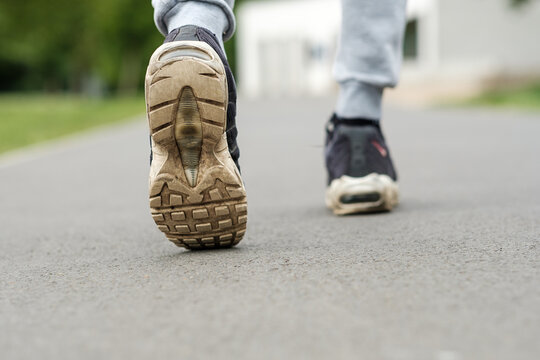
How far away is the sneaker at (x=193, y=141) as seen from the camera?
5.71 feet

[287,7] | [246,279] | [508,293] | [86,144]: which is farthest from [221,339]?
[287,7]

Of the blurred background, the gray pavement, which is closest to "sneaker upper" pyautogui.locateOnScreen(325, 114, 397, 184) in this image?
the gray pavement

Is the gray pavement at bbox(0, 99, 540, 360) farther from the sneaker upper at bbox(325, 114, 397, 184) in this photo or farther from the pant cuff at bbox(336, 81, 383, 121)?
the pant cuff at bbox(336, 81, 383, 121)

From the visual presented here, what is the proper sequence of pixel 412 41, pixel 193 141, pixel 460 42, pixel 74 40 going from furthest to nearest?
pixel 74 40 < pixel 412 41 < pixel 460 42 < pixel 193 141

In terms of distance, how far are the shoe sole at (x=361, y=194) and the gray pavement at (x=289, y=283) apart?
5cm

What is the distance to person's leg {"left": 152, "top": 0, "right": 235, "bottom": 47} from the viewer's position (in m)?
1.99

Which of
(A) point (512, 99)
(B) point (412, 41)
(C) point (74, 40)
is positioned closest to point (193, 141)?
(A) point (512, 99)

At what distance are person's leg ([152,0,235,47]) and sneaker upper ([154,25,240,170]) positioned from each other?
0.06m

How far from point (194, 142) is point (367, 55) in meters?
1.04

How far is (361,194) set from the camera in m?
2.53

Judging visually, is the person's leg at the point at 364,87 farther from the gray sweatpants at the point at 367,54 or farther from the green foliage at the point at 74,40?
the green foliage at the point at 74,40

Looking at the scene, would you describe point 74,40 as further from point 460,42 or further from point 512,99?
point 512,99

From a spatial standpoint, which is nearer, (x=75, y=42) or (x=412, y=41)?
(x=412, y=41)

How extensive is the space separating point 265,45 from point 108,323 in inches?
1440
